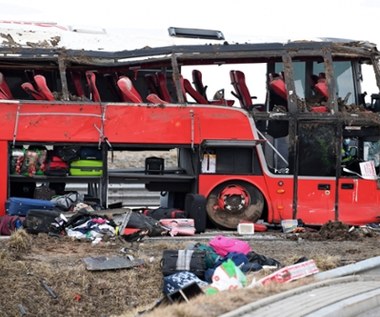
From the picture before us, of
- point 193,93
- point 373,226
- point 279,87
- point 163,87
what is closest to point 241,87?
point 279,87

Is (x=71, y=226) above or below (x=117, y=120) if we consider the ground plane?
below

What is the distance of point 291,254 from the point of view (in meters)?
13.0

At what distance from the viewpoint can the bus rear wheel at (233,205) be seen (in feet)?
53.4

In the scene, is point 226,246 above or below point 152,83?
below

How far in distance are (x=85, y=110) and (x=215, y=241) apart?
4723 millimetres

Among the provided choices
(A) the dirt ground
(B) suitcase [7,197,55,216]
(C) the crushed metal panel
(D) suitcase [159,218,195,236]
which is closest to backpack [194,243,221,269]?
(A) the dirt ground

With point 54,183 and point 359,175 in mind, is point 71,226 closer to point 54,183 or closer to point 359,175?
point 54,183

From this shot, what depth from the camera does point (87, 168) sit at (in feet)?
52.9

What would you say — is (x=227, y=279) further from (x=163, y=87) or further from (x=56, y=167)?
(x=163, y=87)

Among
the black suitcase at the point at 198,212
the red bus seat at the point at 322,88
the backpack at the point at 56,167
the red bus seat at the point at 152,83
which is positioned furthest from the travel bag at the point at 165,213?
the red bus seat at the point at 322,88

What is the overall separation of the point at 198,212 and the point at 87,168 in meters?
2.04

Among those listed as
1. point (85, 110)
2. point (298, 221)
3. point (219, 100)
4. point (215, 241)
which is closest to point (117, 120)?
point (85, 110)

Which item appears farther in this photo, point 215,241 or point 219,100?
point 219,100

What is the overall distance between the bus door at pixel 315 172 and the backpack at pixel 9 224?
4.66m
